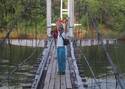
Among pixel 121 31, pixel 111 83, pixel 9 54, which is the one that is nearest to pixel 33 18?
pixel 9 54

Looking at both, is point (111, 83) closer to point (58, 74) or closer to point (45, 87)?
point (58, 74)

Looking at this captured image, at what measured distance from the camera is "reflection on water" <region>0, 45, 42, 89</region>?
968 centimetres

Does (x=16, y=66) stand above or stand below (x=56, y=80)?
below

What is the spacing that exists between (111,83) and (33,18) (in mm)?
8461

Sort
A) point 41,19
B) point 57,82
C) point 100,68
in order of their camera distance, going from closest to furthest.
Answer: point 57,82, point 100,68, point 41,19

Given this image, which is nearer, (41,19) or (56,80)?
(56,80)

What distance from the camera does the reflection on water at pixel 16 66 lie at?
381 inches

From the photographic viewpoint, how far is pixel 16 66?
1130cm

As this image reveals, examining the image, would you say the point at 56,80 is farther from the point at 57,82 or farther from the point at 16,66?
the point at 16,66

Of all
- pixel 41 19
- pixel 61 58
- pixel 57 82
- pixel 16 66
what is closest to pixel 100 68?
pixel 16 66

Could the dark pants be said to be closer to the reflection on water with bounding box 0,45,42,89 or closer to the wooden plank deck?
the wooden plank deck

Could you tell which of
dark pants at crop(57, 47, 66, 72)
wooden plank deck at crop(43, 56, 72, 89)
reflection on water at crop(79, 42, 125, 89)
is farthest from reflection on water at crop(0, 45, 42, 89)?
reflection on water at crop(79, 42, 125, 89)

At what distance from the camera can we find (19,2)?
723 inches

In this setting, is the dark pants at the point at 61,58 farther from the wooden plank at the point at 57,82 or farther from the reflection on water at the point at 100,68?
the reflection on water at the point at 100,68
